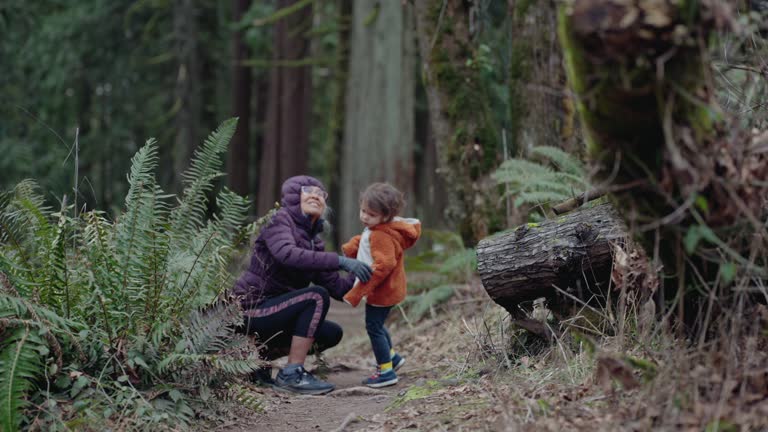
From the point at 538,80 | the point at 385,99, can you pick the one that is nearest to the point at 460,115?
the point at 538,80

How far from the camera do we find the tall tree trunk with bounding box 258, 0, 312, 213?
53.3 ft

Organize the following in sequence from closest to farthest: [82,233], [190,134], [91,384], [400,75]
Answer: [91,384], [82,233], [400,75], [190,134]

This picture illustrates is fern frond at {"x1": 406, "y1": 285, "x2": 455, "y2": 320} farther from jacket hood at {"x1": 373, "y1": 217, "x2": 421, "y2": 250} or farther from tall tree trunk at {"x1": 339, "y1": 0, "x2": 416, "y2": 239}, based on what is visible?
tall tree trunk at {"x1": 339, "y1": 0, "x2": 416, "y2": 239}

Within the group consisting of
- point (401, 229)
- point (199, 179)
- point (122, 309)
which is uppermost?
point (199, 179)

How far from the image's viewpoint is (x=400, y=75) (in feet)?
42.9

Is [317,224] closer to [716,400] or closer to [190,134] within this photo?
[716,400]

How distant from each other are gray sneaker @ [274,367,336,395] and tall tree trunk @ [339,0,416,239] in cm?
745

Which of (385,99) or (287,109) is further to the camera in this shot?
(287,109)

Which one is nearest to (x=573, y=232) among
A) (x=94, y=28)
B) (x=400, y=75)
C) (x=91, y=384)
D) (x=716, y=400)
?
(x=716, y=400)

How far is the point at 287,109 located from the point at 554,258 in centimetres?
1252

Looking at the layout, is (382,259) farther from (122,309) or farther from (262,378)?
(122,309)

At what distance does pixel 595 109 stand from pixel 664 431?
126cm

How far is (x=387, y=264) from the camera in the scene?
551cm

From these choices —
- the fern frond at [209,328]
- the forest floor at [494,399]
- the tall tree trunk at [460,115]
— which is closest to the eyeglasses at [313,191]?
the fern frond at [209,328]
